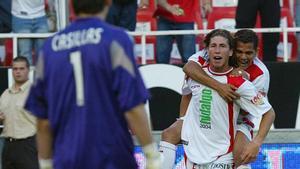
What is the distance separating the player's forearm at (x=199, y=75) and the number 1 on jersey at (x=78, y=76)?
255 cm

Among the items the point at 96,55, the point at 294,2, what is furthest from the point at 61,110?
the point at 294,2

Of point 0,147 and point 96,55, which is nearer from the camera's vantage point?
point 96,55

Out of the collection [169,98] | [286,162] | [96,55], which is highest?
[96,55]

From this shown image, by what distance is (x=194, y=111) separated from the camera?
7727mm

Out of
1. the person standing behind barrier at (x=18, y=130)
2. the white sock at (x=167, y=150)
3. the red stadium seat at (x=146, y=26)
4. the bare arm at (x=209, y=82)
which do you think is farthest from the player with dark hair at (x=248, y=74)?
the red stadium seat at (x=146, y=26)

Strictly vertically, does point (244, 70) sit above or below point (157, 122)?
above

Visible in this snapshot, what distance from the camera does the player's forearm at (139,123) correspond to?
5.08 meters

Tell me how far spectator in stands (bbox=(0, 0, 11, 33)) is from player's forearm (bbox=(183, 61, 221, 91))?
193 inches

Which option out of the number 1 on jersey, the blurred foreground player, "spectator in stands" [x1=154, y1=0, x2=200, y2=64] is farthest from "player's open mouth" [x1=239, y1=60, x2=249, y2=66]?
"spectator in stands" [x1=154, y1=0, x2=200, y2=64]

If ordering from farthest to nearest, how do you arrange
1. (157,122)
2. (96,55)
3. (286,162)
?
(157,122) → (286,162) → (96,55)

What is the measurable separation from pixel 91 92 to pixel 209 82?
8.48 feet

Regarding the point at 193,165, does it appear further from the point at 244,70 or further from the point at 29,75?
the point at 29,75

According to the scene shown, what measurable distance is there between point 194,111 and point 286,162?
3853 millimetres

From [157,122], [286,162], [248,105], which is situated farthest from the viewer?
[157,122]
